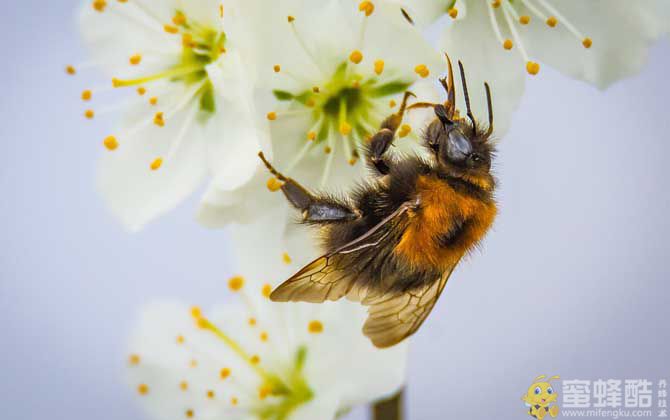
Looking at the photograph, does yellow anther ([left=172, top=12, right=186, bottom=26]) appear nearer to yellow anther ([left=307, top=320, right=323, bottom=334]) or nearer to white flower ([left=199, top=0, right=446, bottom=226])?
white flower ([left=199, top=0, right=446, bottom=226])

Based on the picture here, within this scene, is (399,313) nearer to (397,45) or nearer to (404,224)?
(404,224)

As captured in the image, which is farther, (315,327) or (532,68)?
(315,327)

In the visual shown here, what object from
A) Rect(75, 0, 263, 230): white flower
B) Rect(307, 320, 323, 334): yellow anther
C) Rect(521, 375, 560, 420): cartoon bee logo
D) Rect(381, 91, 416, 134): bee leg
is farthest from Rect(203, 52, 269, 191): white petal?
Rect(521, 375, 560, 420): cartoon bee logo

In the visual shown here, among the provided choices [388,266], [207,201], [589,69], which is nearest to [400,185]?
[388,266]

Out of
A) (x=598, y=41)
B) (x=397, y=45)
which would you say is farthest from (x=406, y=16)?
(x=598, y=41)

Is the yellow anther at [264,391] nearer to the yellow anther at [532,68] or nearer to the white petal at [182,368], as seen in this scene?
the white petal at [182,368]

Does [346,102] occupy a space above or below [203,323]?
above
